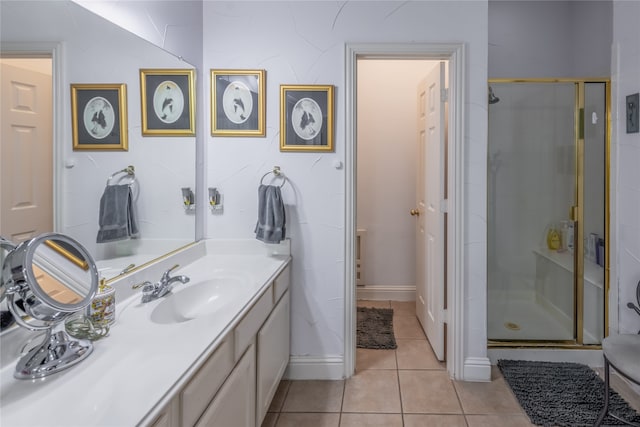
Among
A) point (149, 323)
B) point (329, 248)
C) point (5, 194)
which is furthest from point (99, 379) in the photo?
point (329, 248)

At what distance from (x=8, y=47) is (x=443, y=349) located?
8.60ft

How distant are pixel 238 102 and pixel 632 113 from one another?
223cm

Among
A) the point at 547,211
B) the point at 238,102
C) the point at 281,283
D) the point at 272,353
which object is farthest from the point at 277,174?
the point at 547,211

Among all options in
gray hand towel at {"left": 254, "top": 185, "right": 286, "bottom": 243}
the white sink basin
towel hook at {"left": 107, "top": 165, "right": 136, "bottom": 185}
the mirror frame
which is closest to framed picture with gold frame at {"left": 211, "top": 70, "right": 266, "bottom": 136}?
gray hand towel at {"left": 254, "top": 185, "right": 286, "bottom": 243}

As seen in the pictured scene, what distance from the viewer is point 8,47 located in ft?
3.42

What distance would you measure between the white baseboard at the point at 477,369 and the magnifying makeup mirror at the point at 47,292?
2.10m

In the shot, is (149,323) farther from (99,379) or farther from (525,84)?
(525,84)

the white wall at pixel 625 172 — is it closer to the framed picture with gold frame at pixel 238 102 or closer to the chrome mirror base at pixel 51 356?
the framed picture with gold frame at pixel 238 102

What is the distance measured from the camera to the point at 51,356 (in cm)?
100

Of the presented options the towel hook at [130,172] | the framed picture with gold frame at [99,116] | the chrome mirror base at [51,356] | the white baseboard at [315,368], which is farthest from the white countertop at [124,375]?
the white baseboard at [315,368]

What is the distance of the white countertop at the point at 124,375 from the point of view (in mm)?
821

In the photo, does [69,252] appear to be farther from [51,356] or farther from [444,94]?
[444,94]

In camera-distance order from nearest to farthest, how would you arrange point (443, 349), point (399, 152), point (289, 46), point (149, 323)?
point (149, 323) → point (289, 46) → point (443, 349) → point (399, 152)

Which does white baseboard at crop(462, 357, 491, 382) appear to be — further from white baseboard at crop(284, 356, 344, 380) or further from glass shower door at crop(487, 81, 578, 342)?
white baseboard at crop(284, 356, 344, 380)
